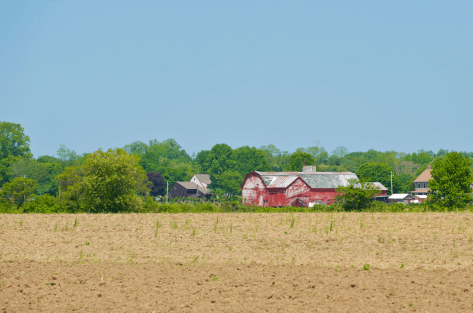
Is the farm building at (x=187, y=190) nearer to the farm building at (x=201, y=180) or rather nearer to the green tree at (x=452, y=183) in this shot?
the farm building at (x=201, y=180)

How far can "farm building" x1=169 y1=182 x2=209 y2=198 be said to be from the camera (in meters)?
134

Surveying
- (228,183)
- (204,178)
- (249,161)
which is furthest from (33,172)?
(249,161)

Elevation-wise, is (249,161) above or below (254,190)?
above

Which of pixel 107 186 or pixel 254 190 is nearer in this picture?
pixel 107 186

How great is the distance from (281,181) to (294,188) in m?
3.34

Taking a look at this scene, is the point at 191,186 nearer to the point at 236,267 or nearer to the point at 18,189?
the point at 18,189

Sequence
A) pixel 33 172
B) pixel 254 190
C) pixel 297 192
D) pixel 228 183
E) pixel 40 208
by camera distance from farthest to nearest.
Answer: pixel 228 183 → pixel 33 172 → pixel 254 190 → pixel 297 192 → pixel 40 208

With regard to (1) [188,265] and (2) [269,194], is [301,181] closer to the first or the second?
(2) [269,194]

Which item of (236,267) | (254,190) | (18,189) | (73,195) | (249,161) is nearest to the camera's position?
(236,267)

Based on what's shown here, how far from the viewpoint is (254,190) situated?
8431 centimetres

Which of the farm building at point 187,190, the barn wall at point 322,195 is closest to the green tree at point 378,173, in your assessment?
the farm building at point 187,190

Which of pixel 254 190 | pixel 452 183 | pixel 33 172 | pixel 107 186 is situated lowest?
pixel 107 186

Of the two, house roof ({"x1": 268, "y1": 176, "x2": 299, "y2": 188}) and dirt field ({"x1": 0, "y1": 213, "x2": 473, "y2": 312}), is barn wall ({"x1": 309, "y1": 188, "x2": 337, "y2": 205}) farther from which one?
dirt field ({"x1": 0, "y1": 213, "x2": 473, "y2": 312})

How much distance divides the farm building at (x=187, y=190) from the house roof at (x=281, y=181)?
53235mm
